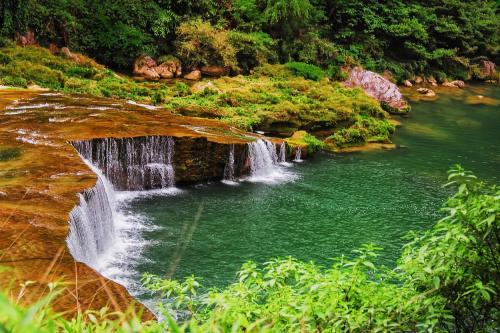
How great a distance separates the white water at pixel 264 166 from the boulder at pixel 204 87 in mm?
6015

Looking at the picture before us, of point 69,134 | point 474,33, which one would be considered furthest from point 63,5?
point 474,33

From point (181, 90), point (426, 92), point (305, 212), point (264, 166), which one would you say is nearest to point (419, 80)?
point (426, 92)

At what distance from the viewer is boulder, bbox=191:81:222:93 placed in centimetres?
2063

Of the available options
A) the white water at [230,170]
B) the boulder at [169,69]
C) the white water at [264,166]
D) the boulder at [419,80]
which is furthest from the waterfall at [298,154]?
the boulder at [419,80]

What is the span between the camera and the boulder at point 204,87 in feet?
67.7

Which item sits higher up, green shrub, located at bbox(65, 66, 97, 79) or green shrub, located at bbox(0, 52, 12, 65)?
green shrub, located at bbox(0, 52, 12, 65)

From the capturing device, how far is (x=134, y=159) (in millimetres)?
12672

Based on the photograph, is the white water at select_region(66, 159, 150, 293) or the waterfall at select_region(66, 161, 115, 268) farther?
the white water at select_region(66, 159, 150, 293)

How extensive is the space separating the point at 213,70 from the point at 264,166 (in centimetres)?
1173

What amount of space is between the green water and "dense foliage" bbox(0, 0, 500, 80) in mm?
11575

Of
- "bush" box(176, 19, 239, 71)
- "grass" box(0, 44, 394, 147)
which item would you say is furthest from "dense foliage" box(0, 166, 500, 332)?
"bush" box(176, 19, 239, 71)

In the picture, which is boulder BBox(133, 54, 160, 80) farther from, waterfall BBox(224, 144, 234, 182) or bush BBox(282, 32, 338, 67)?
waterfall BBox(224, 144, 234, 182)

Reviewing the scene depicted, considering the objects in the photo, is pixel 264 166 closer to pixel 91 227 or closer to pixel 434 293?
pixel 91 227

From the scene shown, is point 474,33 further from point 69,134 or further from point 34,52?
point 69,134
